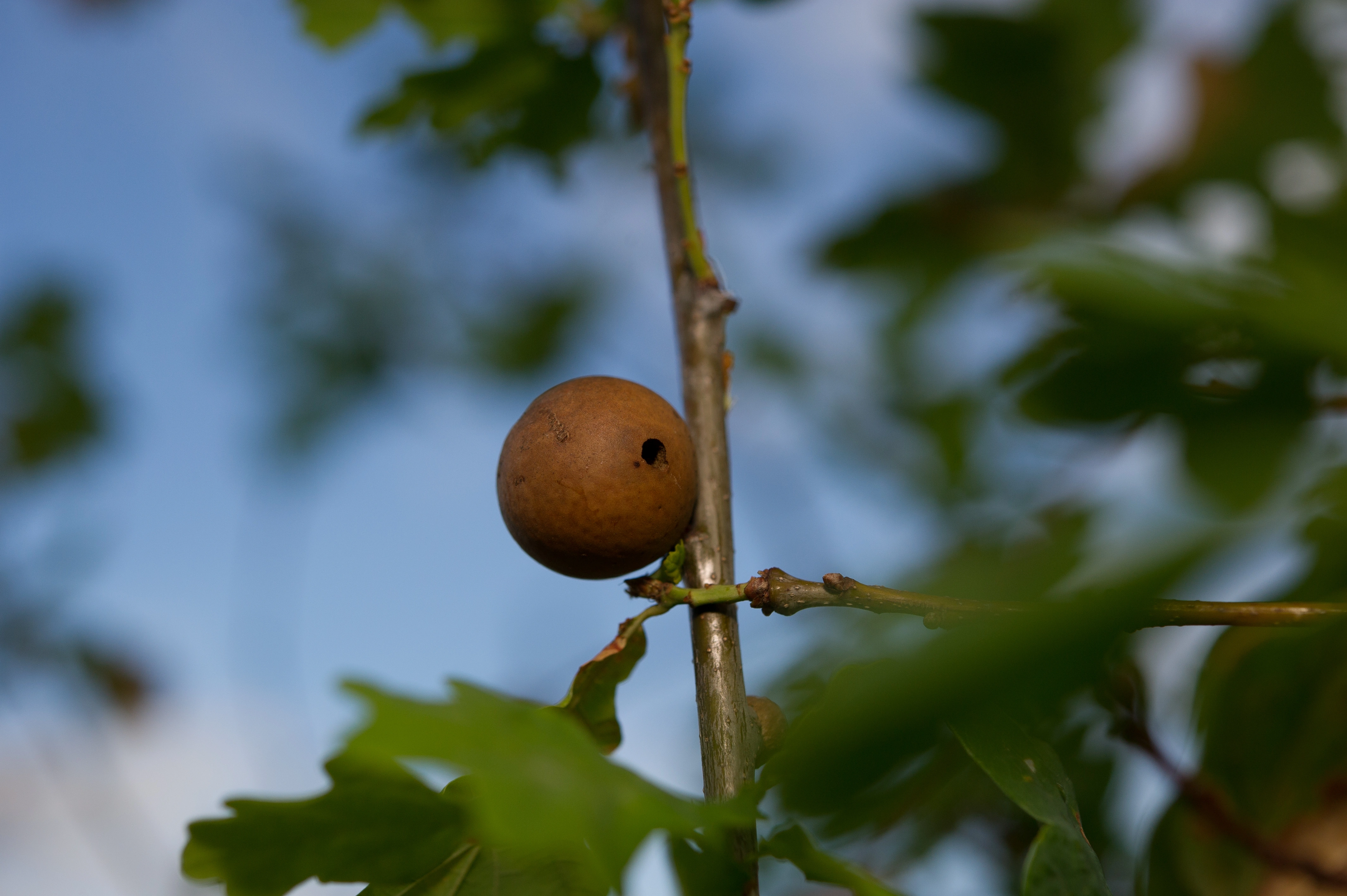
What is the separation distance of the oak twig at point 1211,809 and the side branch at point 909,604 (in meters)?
0.87

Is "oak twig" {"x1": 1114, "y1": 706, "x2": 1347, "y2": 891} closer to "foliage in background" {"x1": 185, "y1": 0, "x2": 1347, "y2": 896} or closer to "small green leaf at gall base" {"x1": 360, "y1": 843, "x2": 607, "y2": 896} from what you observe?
"foliage in background" {"x1": 185, "y1": 0, "x2": 1347, "y2": 896}

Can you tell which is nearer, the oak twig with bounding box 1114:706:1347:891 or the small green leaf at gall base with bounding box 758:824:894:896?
the small green leaf at gall base with bounding box 758:824:894:896

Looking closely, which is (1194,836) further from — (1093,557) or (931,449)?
(1093,557)

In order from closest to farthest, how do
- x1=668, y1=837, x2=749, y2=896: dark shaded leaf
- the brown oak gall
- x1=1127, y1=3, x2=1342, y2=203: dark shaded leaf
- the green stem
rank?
x1=668, y1=837, x2=749, y2=896: dark shaded leaf → the brown oak gall → the green stem → x1=1127, y1=3, x2=1342, y2=203: dark shaded leaf

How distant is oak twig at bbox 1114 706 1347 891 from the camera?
1969 millimetres

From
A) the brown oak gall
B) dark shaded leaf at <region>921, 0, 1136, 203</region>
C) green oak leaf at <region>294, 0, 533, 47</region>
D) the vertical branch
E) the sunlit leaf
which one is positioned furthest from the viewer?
the sunlit leaf

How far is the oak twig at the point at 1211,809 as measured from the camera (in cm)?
197

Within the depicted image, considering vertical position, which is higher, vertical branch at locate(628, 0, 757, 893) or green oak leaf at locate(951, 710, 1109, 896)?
vertical branch at locate(628, 0, 757, 893)

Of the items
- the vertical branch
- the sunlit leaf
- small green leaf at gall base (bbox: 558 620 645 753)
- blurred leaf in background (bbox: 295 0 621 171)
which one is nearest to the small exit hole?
the vertical branch

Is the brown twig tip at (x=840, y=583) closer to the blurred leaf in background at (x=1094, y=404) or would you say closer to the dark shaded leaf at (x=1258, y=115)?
the blurred leaf in background at (x=1094, y=404)

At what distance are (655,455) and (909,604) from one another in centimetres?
49

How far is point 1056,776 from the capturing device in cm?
139

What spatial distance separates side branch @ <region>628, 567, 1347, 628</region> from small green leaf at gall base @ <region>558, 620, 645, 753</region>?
3.4 inches

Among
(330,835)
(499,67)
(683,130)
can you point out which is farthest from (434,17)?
(330,835)
